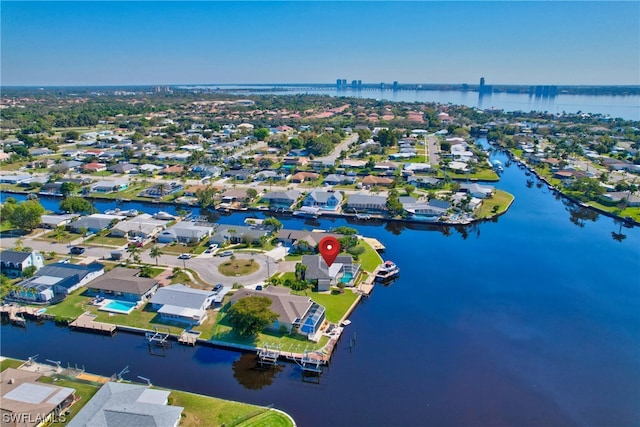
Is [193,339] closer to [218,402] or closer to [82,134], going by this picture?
[218,402]

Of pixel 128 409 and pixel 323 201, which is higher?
pixel 323 201

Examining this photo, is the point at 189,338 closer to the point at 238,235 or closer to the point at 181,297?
the point at 181,297

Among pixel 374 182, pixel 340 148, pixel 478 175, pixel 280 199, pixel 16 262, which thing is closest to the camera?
pixel 16 262

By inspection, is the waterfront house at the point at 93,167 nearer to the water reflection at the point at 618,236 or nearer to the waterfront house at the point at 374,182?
the waterfront house at the point at 374,182

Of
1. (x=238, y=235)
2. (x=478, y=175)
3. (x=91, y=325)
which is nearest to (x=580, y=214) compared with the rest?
(x=478, y=175)

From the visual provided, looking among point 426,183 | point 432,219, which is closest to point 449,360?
point 432,219

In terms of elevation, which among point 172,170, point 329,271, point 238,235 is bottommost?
point 329,271
